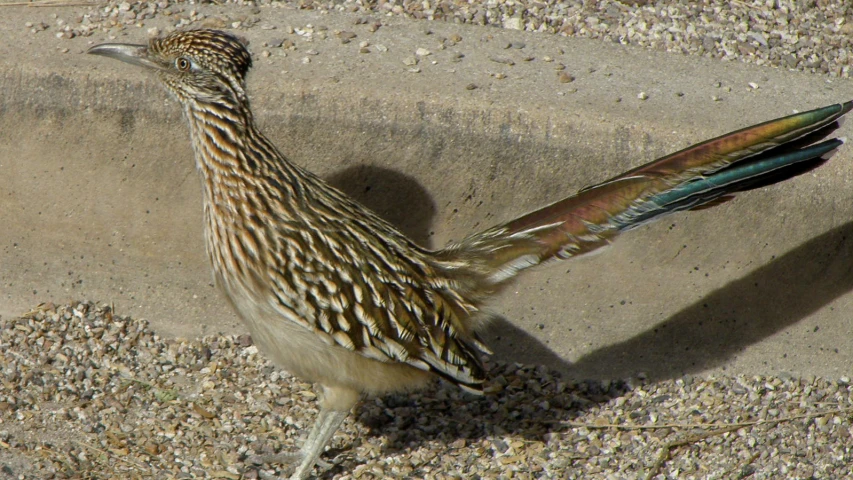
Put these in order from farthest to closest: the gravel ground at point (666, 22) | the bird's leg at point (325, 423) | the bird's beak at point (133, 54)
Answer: the gravel ground at point (666, 22) → the bird's leg at point (325, 423) → the bird's beak at point (133, 54)

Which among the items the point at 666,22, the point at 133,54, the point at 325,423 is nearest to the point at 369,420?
the point at 325,423

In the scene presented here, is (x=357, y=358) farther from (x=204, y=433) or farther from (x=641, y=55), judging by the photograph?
(x=641, y=55)

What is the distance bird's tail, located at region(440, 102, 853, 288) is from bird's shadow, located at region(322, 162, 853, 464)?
2.29 ft

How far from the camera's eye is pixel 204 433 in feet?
14.4

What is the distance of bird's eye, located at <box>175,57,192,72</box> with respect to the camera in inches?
148

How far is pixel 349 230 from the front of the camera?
12.9ft

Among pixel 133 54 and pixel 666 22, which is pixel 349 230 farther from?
pixel 666 22

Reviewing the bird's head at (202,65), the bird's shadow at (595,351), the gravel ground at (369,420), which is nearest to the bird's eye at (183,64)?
the bird's head at (202,65)

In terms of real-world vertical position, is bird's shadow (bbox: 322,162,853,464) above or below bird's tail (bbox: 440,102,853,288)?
below

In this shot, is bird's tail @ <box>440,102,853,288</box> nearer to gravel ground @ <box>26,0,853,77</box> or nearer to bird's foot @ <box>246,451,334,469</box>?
bird's foot @ <box>246,451,334,469</box>

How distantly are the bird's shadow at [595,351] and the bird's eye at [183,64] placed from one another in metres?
0.89

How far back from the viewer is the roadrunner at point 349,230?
374 centimetres

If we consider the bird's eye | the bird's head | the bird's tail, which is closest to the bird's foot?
the bird's tail

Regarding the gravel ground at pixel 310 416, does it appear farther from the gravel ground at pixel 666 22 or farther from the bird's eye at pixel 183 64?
the bird's eye at pixel 183 64
